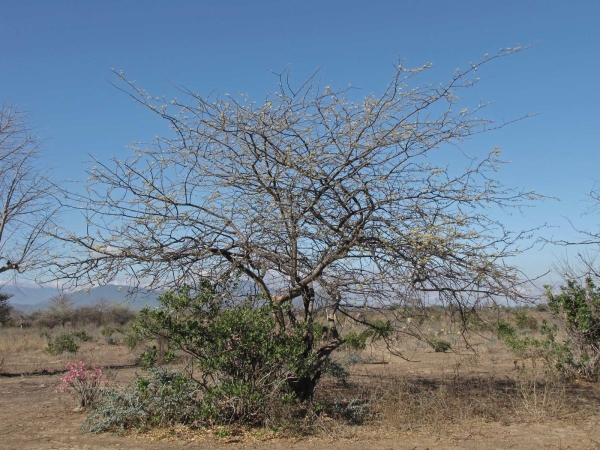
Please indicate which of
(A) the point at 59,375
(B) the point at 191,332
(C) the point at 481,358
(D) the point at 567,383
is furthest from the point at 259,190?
(C) the point at 481,358

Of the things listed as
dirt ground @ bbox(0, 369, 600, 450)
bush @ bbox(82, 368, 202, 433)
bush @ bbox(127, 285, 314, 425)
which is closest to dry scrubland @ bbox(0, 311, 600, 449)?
dirt ground @ bbox(0, 369, 600, 450)

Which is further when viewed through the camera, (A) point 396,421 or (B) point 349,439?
(A) point 396,421

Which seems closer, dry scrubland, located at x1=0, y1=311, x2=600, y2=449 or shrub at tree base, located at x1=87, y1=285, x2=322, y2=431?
dry scrubland, located at x1=0, y1=311, x2=600, y2=449

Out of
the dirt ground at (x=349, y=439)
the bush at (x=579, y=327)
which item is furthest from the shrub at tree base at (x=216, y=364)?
the bush at (x=579, y=327)

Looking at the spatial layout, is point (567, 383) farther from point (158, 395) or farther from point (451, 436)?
point (158, 395)

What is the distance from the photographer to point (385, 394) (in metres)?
8.12

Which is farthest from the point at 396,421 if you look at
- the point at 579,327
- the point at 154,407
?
the point at 579,327

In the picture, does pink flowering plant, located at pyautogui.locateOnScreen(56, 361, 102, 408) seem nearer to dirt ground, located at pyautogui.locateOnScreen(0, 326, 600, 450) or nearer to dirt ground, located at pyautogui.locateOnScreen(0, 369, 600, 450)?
dirt ground, located at pyautogui.locateOnScreen(0, 326, 600, 450)

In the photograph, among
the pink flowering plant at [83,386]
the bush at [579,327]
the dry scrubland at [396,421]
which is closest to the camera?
the dry scrubland at [396,421]

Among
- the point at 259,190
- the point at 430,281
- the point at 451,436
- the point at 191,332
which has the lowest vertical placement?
the point at 451,436

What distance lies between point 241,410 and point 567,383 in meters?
7.52

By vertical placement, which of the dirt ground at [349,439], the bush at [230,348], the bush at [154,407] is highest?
the bush at [230,348]

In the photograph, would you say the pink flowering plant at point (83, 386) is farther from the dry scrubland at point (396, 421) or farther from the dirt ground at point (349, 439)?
the dirt ground at point (349, 439)

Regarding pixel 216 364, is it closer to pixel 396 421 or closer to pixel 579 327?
pixel 396 421
